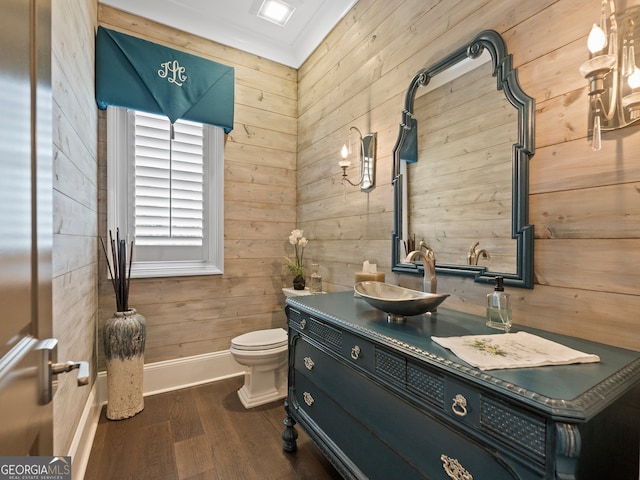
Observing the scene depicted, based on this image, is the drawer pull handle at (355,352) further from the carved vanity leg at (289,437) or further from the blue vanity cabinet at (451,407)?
the carved vanity leg at (289,437)

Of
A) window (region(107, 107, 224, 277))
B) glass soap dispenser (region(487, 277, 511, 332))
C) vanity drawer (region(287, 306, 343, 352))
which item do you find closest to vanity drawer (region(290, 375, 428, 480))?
vanity drawer (region(287, 306, 343, 352))

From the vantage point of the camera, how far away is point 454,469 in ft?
3.01

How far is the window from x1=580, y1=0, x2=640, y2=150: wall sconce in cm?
253

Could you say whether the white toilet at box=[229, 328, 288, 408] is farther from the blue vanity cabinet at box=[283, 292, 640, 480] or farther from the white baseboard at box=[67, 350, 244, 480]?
the blue vanity cabinet at box=[283, 292, 640, 480]

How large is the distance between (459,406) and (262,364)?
1693mm

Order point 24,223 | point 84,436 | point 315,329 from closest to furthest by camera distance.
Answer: point 24,223 → point 315,329 → point 84,436

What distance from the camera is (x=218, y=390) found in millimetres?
2572

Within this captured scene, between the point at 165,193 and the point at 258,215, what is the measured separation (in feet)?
2.71

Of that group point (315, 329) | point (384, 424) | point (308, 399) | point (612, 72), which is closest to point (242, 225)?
point (315, 329)

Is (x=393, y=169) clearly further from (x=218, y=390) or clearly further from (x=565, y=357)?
(x=218, y=390)

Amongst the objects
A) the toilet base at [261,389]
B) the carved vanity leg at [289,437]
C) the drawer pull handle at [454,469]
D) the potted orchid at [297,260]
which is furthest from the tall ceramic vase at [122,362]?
the drawer pull handle at [454,469]

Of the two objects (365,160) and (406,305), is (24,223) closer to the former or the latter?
(406,305)

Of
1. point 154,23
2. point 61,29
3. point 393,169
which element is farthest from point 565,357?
point 154,23

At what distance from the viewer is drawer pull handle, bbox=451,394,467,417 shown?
0.86m
